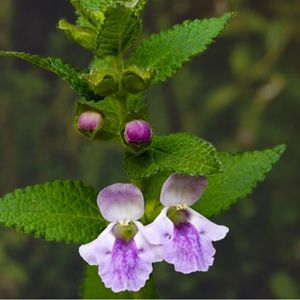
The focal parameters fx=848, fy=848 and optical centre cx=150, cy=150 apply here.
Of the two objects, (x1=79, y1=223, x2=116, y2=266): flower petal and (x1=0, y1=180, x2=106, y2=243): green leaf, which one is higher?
(x1=0, y1=180, x2=106, y2=243): green leaf

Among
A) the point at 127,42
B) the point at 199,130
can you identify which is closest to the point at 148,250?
the point at 127,42

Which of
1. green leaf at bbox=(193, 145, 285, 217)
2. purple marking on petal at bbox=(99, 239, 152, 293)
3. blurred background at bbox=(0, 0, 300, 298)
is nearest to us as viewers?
purple marking on petal at bbox=(99, 239, 152, 293)

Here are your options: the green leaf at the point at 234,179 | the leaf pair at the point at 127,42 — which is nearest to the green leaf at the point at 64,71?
the leaf pair at the point at 127,42

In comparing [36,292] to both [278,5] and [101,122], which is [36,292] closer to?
[278,5]

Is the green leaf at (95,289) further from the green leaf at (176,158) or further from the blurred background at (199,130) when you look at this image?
the blurred background at (199,130)

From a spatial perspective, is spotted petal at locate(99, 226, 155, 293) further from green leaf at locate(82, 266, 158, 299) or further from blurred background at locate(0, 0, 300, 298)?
blurred background at locate(0, 0, 300, 298)

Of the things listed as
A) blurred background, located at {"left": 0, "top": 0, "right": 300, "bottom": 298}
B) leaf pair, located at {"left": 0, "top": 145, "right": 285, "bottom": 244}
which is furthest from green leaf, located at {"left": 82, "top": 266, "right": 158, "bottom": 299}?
blurred background, located at {"left": 0, "top": 0, "right": 300, "bottom": 298}

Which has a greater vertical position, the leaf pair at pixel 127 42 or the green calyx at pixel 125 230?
the leaf pair at pixel 127 42

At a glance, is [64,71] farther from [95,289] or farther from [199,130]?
[199,130]
